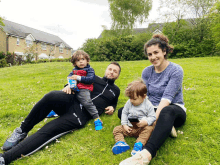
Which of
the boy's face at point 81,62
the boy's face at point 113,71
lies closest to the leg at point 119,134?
the boy's face at point 113,71

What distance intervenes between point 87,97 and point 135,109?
4.14 ft

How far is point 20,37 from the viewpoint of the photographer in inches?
1369

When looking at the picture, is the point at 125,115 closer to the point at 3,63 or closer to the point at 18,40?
the point at 3,63

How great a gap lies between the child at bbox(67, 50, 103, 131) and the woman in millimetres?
1395

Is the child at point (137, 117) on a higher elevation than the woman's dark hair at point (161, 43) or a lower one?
lower

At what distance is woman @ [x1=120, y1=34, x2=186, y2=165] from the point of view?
2.55 m

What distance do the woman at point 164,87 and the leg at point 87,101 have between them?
1.40 metres

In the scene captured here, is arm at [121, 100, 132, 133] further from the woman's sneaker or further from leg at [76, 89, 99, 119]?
the woman's sneaker

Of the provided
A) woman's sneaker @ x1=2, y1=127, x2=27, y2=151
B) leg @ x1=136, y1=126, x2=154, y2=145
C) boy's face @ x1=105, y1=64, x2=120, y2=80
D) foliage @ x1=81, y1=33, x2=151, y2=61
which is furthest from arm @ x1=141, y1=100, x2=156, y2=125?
foliage @ x1=81, y1=33, x2=151, y2=61

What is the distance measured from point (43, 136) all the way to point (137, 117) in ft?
6.10

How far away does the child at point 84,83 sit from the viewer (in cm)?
367

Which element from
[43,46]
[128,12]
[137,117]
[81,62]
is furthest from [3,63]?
[137,117]

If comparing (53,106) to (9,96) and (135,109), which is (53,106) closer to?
(135,109)

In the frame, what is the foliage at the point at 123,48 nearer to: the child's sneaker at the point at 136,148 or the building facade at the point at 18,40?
the building facade at the point at 18,40
